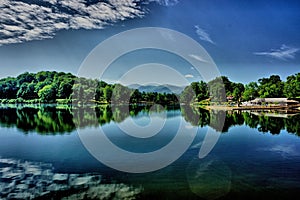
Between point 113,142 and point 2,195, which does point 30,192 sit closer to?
point 2,195

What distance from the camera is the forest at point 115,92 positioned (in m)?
80.4

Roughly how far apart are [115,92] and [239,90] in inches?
1682

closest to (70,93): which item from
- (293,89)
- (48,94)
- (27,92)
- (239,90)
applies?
(48,94)

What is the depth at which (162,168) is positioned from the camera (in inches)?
407

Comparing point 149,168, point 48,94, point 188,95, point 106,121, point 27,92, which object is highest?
point 188,95

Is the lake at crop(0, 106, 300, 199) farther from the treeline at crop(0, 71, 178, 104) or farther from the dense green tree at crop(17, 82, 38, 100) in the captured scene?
the dense green tree at crop(17, 82, 38, 100)

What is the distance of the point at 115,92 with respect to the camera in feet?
306

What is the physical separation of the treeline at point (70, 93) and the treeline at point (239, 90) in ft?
67.0

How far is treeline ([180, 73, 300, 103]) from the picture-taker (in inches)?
2574

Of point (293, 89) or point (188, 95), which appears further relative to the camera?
point (188, 95)

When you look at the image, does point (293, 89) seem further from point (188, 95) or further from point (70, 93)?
point (70, 93)

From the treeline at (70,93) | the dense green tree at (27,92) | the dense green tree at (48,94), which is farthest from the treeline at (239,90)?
the dense green tree at (27,92)

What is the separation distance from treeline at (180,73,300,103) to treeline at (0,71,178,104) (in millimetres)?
20425

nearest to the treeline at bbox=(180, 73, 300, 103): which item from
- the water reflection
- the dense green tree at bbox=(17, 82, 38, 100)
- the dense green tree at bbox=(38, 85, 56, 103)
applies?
the water reflection
